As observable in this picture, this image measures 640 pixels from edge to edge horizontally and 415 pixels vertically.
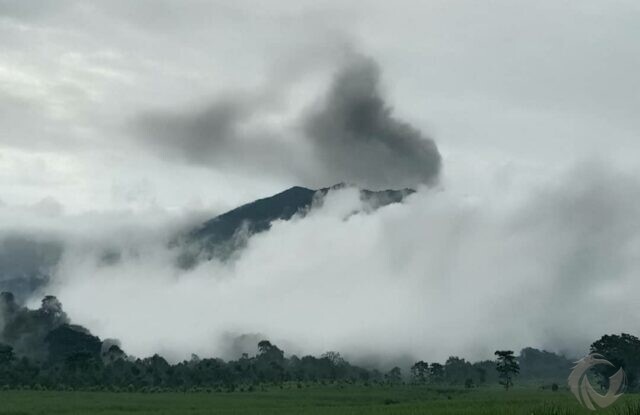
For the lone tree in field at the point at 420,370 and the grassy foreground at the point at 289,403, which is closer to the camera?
the grassy foreground at the point at 289,403

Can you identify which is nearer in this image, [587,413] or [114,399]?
[587,413]

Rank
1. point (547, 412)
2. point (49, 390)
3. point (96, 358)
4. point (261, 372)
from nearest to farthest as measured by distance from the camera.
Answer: point (547, 412)
point (49, 390)
point (261, 372)
point (96, 358)

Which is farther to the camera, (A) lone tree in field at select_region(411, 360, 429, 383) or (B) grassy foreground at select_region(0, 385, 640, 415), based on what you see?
(A) lone tree in field at select_region(411, 360, 429, 383)

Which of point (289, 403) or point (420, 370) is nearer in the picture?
point (289, 403)

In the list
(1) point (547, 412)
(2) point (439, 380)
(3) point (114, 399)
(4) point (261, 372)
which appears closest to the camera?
(1) point (547, 412)

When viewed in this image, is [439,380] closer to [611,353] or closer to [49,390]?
[611,353]

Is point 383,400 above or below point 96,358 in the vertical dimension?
below

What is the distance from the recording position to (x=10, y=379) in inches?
5463

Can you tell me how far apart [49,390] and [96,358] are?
44.6 metres

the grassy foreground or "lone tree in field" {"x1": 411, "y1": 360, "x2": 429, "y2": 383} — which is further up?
"lone tree in field" {"x1": 411, "y1": 360, "x2": 429, "y2": 383}

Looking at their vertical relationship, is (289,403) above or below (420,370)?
below

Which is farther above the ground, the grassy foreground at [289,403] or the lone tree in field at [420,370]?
the lone tree in field at [420,370]

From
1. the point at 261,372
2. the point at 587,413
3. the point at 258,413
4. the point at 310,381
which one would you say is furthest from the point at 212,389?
the point at 587,413

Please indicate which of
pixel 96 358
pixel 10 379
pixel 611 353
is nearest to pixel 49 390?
pixel 10 379
